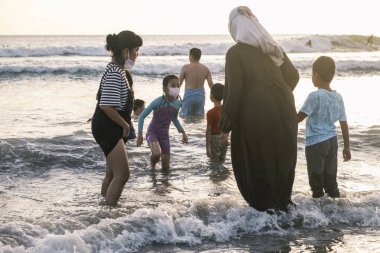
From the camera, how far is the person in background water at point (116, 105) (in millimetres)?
5125

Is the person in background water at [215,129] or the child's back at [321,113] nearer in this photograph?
the child's back at [321,113]

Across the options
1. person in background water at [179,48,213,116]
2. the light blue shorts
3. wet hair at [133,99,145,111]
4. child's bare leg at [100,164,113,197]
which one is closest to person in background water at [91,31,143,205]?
child's bare leg at [100,164,113,197]

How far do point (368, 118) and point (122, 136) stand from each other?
850 cm

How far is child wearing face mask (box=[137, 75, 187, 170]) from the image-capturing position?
7293mm

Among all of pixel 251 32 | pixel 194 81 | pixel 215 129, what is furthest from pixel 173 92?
pixel 194 81

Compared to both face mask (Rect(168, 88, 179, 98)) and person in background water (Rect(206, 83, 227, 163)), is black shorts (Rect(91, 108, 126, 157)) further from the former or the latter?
person in background water (Rect(206, 83, 227, 163))

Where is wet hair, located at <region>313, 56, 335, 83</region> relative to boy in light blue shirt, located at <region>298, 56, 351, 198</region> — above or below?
above

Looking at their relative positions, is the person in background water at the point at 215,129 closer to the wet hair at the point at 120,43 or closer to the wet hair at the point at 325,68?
the wet hair at the point at 325,68

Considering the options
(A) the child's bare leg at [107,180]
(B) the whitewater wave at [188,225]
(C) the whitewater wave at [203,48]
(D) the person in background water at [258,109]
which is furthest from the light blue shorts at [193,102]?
(C) the whitewater wave at [203,48]

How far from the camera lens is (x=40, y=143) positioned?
30.2 ft

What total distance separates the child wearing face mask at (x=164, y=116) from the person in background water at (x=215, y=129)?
0.49 m

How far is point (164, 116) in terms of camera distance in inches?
294

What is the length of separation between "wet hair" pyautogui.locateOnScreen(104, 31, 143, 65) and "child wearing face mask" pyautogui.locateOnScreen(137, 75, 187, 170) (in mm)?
1994

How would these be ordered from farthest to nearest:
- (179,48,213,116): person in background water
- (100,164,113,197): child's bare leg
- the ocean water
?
(179,48,213,116): person in background water → (100,164,113,197): child's bare leg → the ocean water
